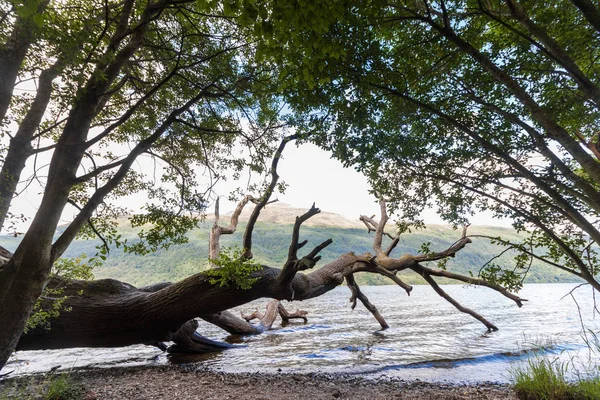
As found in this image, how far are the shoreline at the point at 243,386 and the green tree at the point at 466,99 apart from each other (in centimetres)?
270

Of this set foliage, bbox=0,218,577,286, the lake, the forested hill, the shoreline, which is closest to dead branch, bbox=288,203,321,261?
the shoreline

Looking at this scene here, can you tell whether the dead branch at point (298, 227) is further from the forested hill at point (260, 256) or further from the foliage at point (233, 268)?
the forested hill at point (260, 256)

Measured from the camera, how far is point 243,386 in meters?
5.96

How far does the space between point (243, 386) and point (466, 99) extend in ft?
24.7

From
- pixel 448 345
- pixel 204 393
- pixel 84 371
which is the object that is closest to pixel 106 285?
pixel 84 371

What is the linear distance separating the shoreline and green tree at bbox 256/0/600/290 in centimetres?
270

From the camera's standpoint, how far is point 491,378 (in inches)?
287

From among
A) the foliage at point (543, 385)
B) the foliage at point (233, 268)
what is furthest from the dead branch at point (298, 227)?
the foliage at point (543, 385)

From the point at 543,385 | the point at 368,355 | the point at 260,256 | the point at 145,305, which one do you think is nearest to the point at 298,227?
the point at 145,305

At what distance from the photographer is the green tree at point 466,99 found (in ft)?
13.8

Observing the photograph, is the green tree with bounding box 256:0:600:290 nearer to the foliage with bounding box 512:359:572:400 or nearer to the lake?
the foliage with bounding box 512:359:572:400

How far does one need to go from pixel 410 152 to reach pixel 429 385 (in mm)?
5420

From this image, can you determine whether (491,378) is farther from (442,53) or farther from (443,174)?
(442,53)

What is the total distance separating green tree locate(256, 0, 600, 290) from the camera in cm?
422
